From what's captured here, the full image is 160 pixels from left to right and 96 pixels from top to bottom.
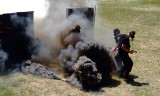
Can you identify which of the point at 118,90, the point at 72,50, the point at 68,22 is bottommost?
the point at 118,90

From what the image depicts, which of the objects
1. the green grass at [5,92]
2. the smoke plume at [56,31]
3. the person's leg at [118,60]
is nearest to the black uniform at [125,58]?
the person's leg at [118,60]

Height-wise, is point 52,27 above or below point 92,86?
above

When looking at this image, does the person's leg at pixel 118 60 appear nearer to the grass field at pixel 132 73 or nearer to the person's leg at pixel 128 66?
the person's leg at pixel 128 66

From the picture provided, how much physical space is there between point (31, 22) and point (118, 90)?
5.30 m

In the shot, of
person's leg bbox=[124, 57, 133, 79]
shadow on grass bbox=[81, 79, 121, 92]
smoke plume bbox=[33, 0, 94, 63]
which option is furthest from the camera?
smoke plume bbox=[33, 0, 94, 63]

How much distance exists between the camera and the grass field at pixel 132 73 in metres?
13.2

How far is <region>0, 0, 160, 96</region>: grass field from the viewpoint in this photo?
13.2 meters

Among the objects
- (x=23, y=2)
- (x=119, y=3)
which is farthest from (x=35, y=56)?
(x=119, y=3)

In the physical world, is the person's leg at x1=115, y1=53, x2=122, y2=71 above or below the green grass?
above

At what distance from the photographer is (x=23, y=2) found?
75.3 ft

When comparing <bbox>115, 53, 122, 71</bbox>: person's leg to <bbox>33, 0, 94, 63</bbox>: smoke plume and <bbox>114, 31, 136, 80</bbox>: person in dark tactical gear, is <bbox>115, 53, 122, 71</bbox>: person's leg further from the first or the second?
<bbox>33, 0, 94, 63</bbox>: smoke plume

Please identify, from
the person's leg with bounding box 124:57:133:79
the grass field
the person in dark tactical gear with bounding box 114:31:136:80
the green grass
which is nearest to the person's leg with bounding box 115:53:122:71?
the person in dark tactical gear with bounding box 114:31:136:80

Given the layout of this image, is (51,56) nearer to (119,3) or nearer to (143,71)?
(143,71)

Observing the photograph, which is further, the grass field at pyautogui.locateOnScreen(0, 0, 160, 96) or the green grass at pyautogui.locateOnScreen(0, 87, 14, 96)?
the grass field at pyautogui.locateOnScreen(0, 0, 160, 96)
